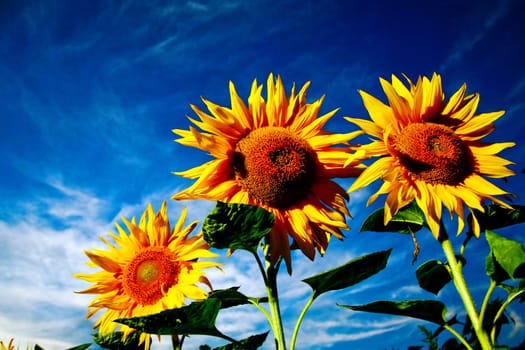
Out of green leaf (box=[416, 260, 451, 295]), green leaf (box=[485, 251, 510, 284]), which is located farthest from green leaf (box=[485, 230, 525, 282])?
green leaf (box=[416, 260, 451, 295])

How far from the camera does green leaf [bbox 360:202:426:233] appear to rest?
3.17 meters

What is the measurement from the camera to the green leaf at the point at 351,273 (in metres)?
2.43

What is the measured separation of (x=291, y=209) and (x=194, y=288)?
1110 mm

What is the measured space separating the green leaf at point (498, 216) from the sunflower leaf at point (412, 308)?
0.75 metres

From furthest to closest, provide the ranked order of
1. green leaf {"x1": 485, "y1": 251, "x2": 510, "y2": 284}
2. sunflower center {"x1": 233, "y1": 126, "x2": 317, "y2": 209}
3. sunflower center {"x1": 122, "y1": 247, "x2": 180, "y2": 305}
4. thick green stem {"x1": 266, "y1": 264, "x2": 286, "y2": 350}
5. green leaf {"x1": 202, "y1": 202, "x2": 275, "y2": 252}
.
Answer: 1. sunflower center {"x1": 122, "y1": 247, "x2": 180, "y2": 305}
2. green leaf {"x1": 485, "y1": 251, "x2": 510, "y2": 284}
3. sunflower center {"x1": 233, "y1": 126, "x2": 317, "y2": 209}
4. thick green stem {"x1": 266, "y1": 264, "x2": 286, "y2": 350}
5. green leaf {"x1": 202, "y1": 202, "x2": 275, "y2": 252}

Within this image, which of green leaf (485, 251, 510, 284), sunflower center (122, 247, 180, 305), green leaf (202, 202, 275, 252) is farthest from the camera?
sunflower center (122, 247, 180, 305)

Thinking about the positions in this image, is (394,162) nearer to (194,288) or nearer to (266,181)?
(266,181)

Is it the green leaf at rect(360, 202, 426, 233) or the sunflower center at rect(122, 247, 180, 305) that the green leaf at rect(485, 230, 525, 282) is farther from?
the sunflower center at rect(122, 247, 180, 305)

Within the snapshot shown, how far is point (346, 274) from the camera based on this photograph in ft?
8.20

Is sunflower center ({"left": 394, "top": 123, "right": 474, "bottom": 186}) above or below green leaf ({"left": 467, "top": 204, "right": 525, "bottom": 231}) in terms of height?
above

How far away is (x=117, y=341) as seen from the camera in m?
3.63

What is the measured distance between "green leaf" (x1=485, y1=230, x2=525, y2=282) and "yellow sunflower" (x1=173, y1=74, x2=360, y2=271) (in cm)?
92

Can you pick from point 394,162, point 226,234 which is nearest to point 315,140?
point 394,162

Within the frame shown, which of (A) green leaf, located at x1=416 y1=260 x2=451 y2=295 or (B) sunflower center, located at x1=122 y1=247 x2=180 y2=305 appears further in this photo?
(B) sunflower center, located at x1=122 y1=247 x2=180 y2=305
